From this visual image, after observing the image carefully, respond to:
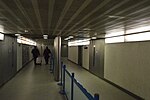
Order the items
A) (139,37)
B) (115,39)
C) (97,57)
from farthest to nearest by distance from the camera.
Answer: (97,57) < (115,39) < (139,37)

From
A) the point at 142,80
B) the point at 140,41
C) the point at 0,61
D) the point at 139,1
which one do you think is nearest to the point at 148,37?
the point at 140,41

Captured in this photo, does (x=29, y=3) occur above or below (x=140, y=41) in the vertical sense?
above

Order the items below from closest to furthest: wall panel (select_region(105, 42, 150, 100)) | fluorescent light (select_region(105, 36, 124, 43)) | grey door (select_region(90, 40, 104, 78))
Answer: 1. wall panel (select_region(105, 42, 150, 100))
2. fluorescent light (select_region(105, 36, 124, 43))
3. grey door (select_region(90, 40, 104, 78))

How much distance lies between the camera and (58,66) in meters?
8.52

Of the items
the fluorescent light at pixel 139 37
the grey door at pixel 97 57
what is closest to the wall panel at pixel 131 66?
the fluorescent light at pixel 139 37

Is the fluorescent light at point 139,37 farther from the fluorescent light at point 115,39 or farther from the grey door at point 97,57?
the grey door at point 97,57

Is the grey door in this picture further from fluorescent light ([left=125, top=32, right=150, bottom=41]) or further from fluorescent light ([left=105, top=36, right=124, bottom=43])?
fluorescent light ([left=125, top=32, right=150, bottom=41])

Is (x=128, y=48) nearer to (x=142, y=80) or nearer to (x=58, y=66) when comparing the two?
(x=142, y=80)

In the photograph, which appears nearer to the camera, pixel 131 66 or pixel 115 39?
pixel 131 66

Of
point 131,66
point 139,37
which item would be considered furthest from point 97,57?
point 139,37

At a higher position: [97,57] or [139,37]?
[139,37]

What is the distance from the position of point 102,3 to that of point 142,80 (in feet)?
12.7

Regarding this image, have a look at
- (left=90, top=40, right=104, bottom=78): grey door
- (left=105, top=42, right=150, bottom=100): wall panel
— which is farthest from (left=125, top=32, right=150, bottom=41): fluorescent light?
(left=90, top=40, right=104, bottom=78): grey door

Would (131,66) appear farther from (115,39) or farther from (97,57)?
(97,57)
